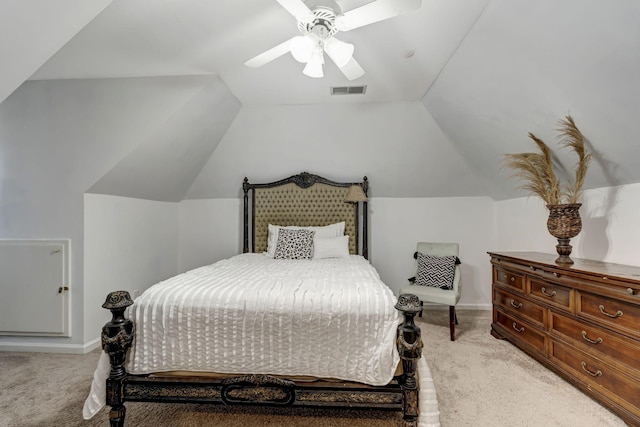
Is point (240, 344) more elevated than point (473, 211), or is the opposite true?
point (473, 211)

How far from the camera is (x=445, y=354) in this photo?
9.16 feet

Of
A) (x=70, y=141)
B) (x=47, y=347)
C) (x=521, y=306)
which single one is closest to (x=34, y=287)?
(x=47, y=347)

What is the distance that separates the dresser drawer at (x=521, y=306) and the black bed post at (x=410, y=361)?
1.54 metres

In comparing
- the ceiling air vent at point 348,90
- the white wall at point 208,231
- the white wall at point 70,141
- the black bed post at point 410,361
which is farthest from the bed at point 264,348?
the white wall at point 208,231

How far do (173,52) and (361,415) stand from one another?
115 inches

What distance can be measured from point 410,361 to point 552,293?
1.53 m

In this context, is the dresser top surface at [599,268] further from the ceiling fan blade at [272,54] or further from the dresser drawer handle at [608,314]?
the ceiling fan blade at [272,54]

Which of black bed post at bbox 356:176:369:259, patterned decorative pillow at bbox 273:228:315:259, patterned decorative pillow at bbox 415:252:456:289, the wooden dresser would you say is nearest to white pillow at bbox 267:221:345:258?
patterned decorative pillow at bbox 273:228:315:259

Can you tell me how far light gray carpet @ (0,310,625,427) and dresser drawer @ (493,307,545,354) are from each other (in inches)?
6.2

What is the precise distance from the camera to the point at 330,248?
3.73 meters

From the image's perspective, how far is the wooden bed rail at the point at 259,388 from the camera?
1586 millimetres

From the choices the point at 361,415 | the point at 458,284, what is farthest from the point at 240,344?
the point at 458,284

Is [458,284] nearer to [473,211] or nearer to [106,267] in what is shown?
[473,211]

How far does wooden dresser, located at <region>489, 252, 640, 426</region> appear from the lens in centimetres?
177
